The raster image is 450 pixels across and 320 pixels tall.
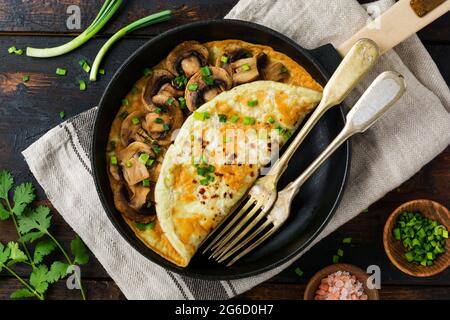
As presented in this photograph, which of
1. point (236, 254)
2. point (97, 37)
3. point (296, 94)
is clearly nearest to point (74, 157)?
point (97, 37)

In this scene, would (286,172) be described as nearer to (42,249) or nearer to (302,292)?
(302,292)

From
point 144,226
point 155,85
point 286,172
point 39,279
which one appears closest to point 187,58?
point 155,85

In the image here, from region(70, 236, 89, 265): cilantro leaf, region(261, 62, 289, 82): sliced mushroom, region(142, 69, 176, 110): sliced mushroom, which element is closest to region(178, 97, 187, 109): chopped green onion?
region(142, 69, 176, 110): sliced mushroom

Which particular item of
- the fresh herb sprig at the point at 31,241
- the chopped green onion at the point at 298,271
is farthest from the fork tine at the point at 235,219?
the fresh herb sprig at the point at 31,241

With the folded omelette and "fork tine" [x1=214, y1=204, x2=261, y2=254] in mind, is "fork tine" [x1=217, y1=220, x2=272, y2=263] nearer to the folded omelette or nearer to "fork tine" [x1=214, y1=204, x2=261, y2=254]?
"fork tine" [x1=214, y1=204, x2=261, y2=254]

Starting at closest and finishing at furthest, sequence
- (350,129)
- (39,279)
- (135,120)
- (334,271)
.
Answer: (350,129), (135,120), (334,271), (39,279)

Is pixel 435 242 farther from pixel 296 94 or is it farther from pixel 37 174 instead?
pixel 37 174
